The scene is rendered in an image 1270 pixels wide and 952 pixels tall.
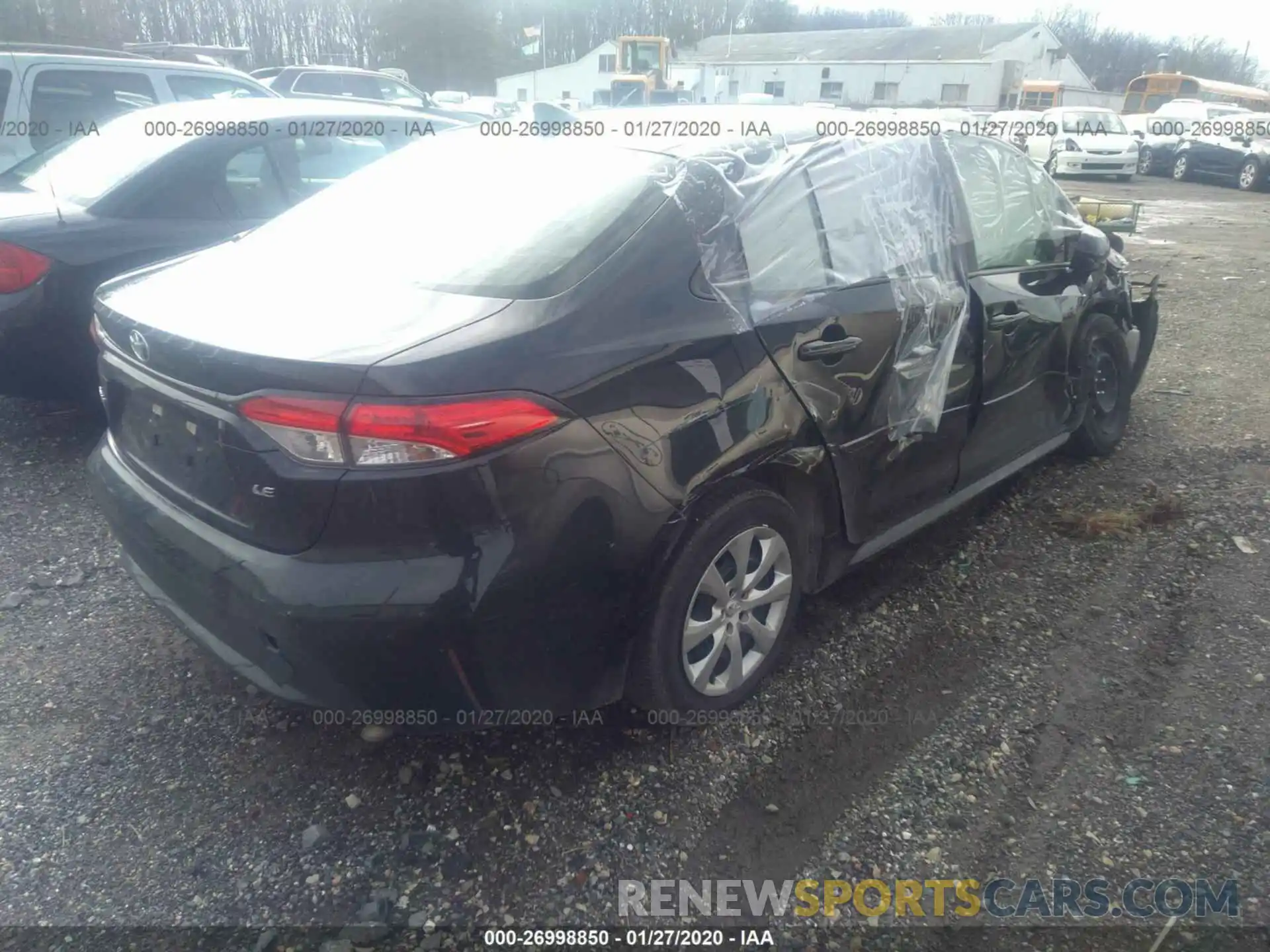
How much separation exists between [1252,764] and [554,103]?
3.09 metres

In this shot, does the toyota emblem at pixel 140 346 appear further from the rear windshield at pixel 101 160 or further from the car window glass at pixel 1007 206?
the car window glass at pixel 1007 206

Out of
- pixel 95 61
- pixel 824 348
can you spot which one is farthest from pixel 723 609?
pixel 95 61

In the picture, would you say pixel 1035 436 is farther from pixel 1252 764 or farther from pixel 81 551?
pixel 81 551

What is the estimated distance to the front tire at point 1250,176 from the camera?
21.3m

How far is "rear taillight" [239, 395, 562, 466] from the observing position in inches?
74.2

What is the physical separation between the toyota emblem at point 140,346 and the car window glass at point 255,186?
7.95ft

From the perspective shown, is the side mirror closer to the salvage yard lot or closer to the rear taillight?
the salvage yard lot

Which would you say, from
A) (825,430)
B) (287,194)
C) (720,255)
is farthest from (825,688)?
(287,194)

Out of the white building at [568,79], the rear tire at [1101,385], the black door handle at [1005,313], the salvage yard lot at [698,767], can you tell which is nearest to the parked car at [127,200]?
the salvage yard lot at [698,767]

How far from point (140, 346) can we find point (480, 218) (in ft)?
3.08

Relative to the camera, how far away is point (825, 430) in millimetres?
2684

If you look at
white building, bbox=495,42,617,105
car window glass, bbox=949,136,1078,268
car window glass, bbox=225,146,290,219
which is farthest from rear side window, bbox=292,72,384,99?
white building, bbox=495,42,617,105

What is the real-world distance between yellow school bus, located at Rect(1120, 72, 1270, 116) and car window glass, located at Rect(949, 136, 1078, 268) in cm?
4053

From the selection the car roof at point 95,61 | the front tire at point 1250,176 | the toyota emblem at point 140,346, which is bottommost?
the front tire at point 1250,176
